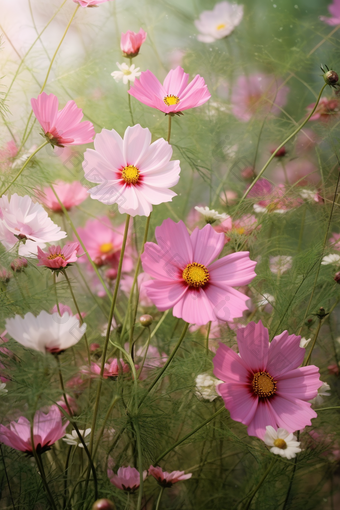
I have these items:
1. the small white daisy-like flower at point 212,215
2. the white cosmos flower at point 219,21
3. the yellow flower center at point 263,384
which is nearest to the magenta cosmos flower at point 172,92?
the small white daisy-like flower at point 212,215

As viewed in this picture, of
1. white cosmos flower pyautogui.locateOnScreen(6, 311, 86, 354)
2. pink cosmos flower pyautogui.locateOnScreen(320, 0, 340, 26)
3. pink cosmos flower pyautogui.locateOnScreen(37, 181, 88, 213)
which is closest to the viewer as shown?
white cosmos flower pyautogui.locateOnScreen(6, 311, 86, 354)

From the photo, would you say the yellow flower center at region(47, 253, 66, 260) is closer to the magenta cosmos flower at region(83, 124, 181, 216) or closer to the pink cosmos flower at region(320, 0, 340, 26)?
the magenta cosmos flower at region(83, 124, 181, 216)

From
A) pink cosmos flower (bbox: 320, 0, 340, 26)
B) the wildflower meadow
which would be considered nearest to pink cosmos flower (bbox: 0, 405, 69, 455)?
the wildflower meadow

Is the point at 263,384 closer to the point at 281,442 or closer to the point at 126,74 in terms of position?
the point at 281,442

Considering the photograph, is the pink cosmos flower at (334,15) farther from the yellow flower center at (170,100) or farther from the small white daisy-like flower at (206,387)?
the small white daisy-like flower at (206,387)

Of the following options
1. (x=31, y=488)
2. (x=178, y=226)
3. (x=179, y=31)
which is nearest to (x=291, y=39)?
(x=179, y=31)

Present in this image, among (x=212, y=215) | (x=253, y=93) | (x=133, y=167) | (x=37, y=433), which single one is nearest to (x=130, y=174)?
(x=133, y=167)

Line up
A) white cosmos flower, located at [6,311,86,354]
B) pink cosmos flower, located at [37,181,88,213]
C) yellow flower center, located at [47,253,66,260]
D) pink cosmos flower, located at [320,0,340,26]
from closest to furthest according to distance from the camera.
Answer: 1. white cosmos flower, located at [6,311,86,354]
2. yellow flower center, located at [47,253,66,260]
3. pink cosmos flower, located at [37,181,88,213]
4. pink cosmos flower, located at [320,0,340,26]
